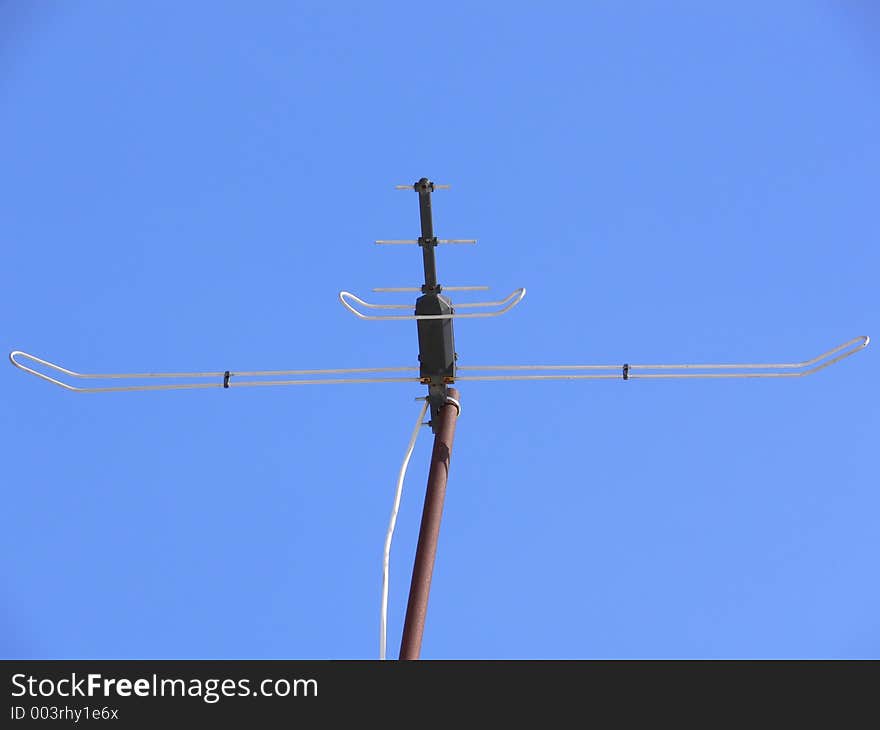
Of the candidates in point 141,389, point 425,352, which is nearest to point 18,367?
point 141,389

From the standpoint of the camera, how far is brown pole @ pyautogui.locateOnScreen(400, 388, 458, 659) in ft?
24.6

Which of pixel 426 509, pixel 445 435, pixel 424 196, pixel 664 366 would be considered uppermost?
pixel 424 196

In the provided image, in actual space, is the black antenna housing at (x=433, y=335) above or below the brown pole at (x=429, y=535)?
above

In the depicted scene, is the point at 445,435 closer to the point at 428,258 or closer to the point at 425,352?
the point at 425,352

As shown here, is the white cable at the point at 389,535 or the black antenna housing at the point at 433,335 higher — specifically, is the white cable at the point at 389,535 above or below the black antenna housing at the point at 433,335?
below

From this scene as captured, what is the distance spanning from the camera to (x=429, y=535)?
318 inches

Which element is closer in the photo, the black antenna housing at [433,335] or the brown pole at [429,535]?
the brown pole at [429,535]

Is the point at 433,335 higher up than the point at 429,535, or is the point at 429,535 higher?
the point at 433,335

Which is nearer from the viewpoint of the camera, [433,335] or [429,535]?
[429,535]

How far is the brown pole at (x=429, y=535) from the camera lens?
295 inches

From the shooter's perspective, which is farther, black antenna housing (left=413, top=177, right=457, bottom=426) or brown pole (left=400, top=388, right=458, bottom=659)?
black antenna housing (left=413, top=177, right=457, bottom=426)

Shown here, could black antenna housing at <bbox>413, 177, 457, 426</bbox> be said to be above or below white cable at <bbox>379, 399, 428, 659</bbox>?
above

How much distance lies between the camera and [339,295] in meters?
9.10
